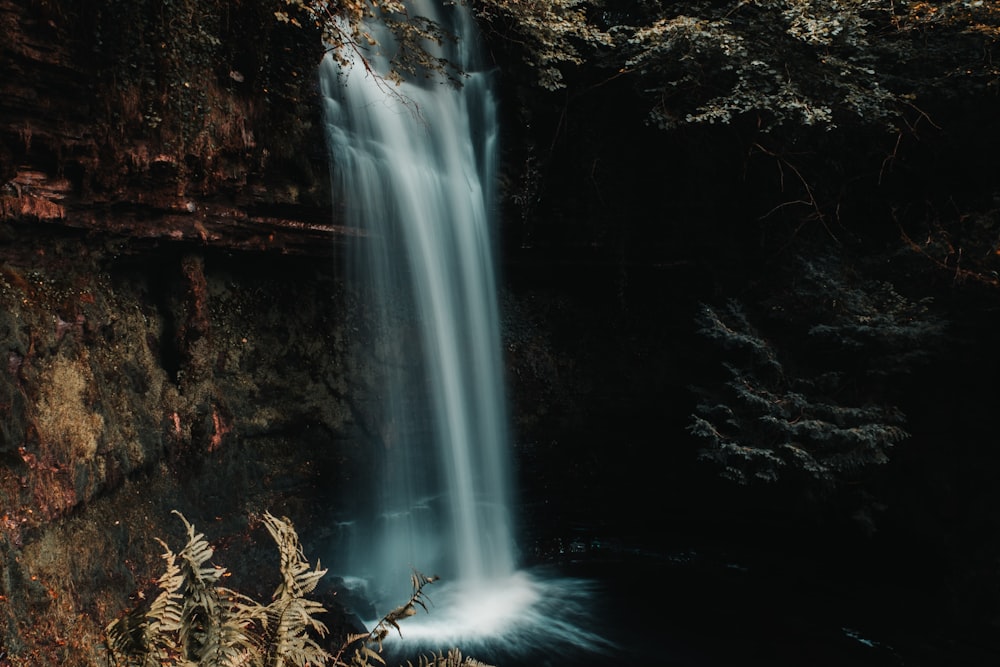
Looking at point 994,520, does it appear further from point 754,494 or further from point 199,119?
point 199,119

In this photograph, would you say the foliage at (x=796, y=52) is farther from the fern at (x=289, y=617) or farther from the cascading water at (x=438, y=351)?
the fern at (x=289, y=617)

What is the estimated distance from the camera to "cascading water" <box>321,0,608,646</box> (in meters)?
7.52

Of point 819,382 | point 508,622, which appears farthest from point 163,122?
point 819,382

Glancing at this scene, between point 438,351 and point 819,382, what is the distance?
14.8 ft

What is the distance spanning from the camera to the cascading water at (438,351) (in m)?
7.52

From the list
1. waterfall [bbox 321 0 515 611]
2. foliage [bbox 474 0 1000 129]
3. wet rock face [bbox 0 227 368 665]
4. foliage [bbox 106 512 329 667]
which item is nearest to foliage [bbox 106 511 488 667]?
foliage [bbox 106 512 329 667]

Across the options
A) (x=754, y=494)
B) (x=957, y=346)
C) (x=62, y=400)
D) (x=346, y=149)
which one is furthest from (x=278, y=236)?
(x=957, y=346)

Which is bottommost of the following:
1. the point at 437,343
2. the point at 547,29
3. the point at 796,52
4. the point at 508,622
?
the point at 508,622

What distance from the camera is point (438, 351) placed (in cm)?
807

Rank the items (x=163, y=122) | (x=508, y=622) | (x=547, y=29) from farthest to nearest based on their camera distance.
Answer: (x=508, y=622) < (x=547, y=29) < (x=163, y=122)

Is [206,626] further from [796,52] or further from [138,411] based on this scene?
[796,52]

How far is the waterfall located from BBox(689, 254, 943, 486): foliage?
2.89 m

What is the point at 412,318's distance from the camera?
7.95 metres

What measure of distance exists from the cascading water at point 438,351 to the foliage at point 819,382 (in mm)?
2880
